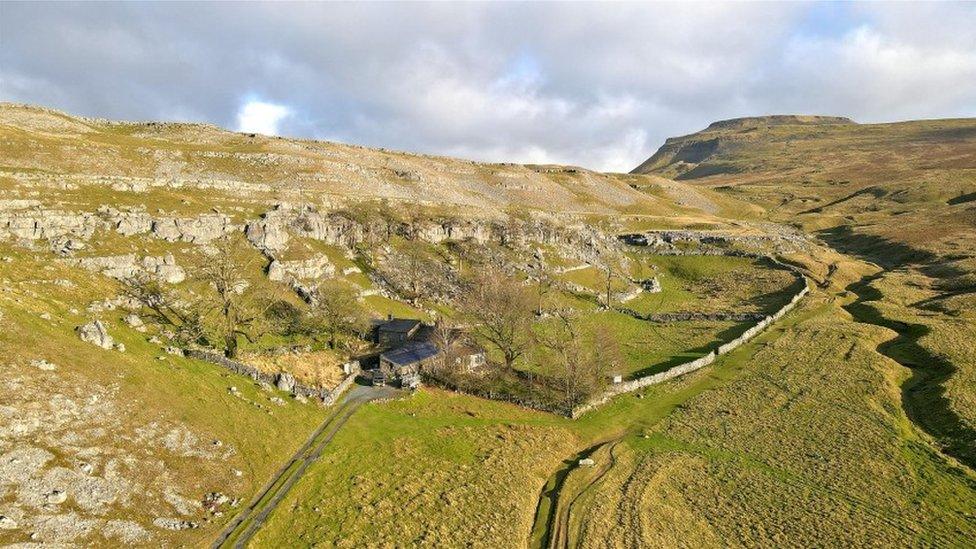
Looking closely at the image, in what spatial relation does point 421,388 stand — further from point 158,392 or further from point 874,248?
point 874,248

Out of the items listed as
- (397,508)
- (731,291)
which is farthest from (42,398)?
(731,291)

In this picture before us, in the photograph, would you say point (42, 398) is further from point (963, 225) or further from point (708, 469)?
point (963, 225)

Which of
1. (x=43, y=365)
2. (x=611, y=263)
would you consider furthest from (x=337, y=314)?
(x=611, y=263)

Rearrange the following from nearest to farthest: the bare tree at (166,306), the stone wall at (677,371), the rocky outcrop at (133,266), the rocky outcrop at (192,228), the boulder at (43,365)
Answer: the boulder at (43,365) → the bare tree at (166,306) → the stone wall at (677,371) → the rocky outcrop at (133,266) → the rocky outcrop at (192,228)

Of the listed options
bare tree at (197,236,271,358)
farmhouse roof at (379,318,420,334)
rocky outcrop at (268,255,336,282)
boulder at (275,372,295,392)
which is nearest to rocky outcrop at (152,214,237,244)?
bare tree at (197,236,271,358)

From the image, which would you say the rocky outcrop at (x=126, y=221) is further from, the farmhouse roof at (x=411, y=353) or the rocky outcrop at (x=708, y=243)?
the rocky outcrop at (x=708, y=243)

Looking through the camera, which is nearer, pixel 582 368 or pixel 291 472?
pixel 291 472

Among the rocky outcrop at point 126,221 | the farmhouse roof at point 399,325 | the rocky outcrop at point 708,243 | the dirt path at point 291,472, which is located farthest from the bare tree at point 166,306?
the rocky outcrop at point 708,243
